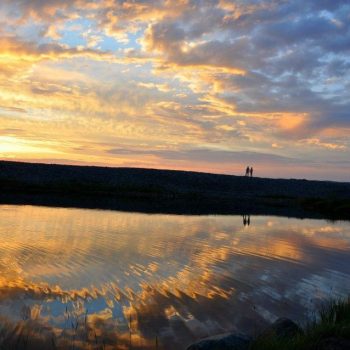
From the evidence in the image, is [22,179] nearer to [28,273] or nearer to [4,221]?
[4,221]

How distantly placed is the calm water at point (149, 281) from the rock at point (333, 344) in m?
2.61

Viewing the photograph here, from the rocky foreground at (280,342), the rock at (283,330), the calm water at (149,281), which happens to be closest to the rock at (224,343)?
the rocky foreground at (280,342)

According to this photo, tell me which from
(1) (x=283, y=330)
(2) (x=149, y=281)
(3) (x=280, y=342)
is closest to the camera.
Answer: (3) (x=280, y=342)

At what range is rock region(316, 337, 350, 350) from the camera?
8.34 meters

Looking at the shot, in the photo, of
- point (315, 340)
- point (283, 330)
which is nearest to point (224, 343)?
point (315, 340)

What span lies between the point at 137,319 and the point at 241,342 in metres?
3.20

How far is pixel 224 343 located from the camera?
8.52 meters

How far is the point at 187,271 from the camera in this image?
55.1 ft

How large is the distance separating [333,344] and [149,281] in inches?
288

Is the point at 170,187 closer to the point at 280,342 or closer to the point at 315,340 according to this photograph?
the point at 315,340

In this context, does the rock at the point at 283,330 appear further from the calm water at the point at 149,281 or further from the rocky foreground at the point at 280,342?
the calm water at the point at 149,281

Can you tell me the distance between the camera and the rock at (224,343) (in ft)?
27.8

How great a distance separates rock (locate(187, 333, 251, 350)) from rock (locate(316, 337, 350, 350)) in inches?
50.7

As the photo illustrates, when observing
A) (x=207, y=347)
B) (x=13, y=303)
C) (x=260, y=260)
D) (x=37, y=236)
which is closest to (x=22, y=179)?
(x=37, y=236)
